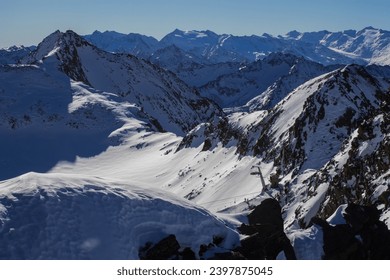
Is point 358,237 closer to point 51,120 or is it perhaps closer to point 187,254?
point 187,254

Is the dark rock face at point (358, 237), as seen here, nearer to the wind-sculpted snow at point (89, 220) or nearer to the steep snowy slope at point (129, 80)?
the wind-sculpted snow at point (89, 220)

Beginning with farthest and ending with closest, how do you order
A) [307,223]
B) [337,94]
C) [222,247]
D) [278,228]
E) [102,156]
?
[102,156], [337,94], [307,223], [278,228], [222,247]

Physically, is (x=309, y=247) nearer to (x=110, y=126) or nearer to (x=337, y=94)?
(x=337, y=94)

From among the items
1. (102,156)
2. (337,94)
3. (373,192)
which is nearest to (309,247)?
(373,192)

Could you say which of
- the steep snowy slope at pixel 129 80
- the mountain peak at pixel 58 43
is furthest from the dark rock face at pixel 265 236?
the mountain peak at pixel 58 43

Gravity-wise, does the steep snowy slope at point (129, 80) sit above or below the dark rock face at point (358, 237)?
above

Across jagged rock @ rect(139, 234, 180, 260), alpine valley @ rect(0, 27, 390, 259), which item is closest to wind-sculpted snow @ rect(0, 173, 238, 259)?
alpine valley @ rect(0, 27, 390, 259)

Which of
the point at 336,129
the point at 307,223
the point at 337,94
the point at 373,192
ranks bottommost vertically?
the point at 307,223
